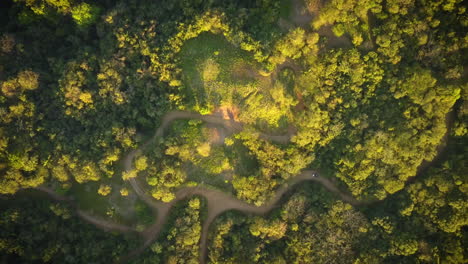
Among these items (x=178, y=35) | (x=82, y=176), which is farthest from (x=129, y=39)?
(x=82, y=176)

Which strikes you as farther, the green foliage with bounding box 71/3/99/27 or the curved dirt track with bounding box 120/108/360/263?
the green foliage with bounding box 71/3/99/27

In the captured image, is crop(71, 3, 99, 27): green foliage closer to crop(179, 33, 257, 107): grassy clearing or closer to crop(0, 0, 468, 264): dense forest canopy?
crop(0, 0, 468, 264): dense forest canopy

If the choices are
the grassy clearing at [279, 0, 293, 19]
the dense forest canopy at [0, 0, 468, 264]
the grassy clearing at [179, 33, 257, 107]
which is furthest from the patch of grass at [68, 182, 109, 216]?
the grassy clearing at [279, 0, 293, 19]

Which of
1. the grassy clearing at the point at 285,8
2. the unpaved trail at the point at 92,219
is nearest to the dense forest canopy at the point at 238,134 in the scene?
the grassy clearing at the point at 285,8

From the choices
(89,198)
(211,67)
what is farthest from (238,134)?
(89,198)

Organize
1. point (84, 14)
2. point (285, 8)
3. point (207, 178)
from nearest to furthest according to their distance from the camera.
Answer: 1. point (285, 8)
2. point (207, 178)
3. point (84, 14)

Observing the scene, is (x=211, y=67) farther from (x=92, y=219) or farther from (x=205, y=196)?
(x=92, y=219)

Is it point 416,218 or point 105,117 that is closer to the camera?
point 416,218

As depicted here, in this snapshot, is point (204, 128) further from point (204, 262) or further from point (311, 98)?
point (204, 262)
